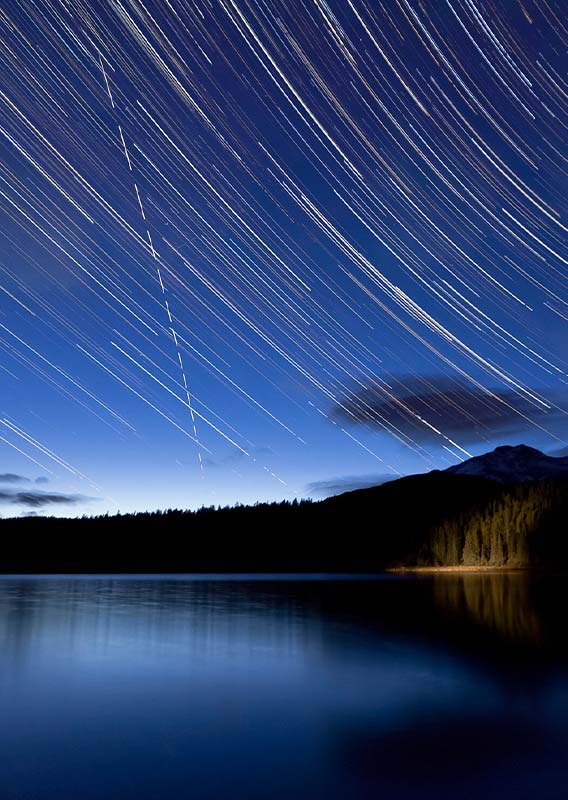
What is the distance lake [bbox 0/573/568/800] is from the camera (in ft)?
29.6

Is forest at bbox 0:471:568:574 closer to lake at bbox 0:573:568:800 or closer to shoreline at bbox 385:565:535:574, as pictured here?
shoreline at bbox 385:565:535:574

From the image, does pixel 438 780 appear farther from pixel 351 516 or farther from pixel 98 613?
pixel 351 516

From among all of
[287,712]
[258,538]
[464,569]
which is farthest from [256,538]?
[287,712]

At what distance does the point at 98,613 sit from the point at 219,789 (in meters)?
34.0

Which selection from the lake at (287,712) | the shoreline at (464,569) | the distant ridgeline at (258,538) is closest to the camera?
the lake at (287,712)

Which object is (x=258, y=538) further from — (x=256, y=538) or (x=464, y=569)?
(x=464, y=569)

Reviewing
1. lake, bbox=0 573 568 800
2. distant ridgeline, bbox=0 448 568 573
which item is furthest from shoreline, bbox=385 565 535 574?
lake, bbox=0 573 568 800

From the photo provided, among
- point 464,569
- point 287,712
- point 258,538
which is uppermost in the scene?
point 258,538

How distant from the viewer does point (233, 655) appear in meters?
22.9

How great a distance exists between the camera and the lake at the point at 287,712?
902 cm

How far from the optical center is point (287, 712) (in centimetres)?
1398

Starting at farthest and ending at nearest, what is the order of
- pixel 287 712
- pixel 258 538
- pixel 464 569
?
pixel 258 538, pixel 464 569, pixel 287 712

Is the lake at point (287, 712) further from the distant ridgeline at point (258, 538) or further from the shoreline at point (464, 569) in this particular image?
the distant ridgeline at point (258, 538)

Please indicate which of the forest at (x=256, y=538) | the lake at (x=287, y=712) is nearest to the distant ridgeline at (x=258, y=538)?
the forest at (x=256, y=538)
